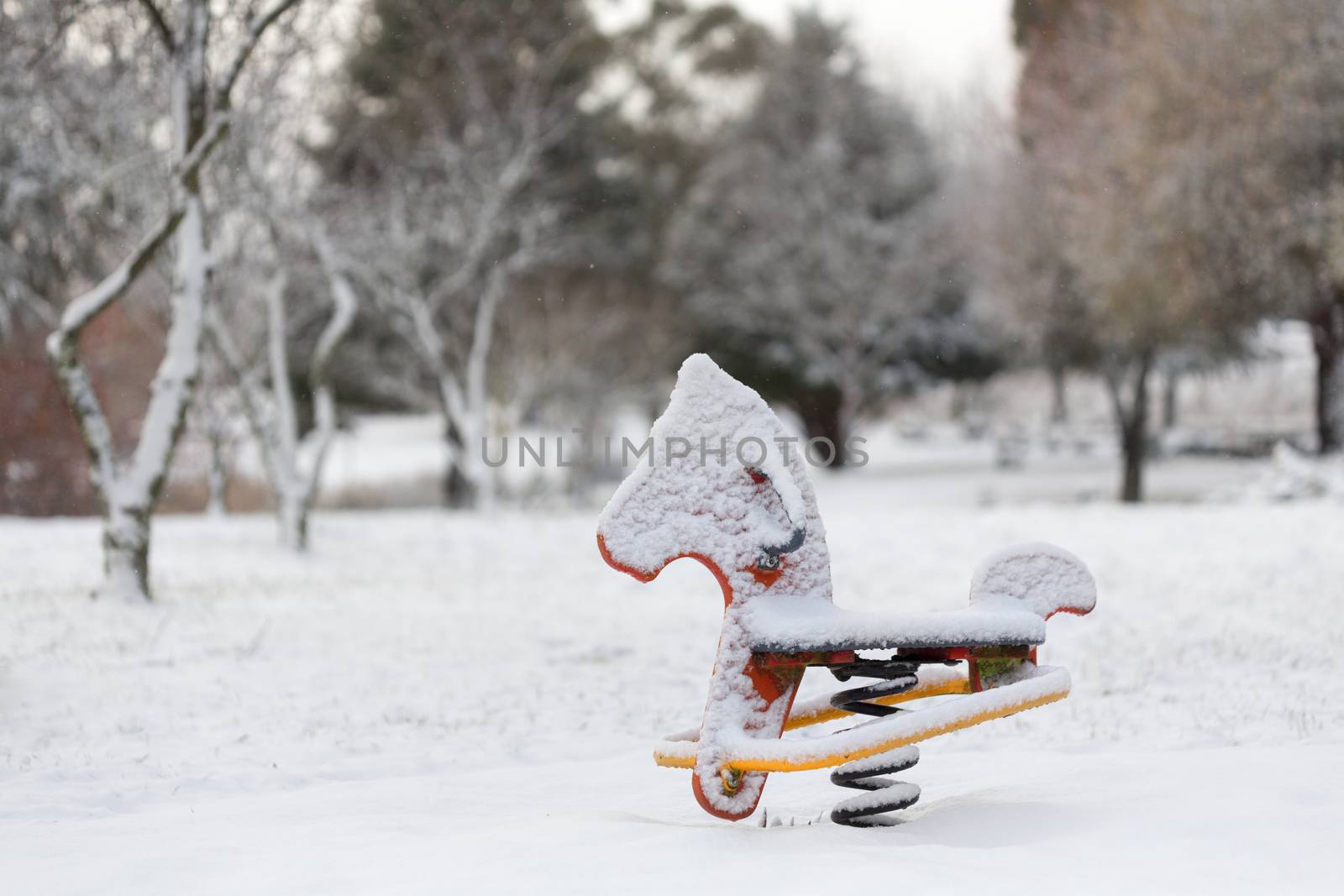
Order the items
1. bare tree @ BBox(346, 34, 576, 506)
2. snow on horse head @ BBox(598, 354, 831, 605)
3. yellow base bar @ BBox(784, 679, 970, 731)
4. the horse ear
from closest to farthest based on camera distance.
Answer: the horse ear → snow on horse head @ BBox(598, 354, 831, 605) → yellow base bar @ BBox(784, 679, 970, 731) → bare tree @ BBox(346, 34, 576, 506)

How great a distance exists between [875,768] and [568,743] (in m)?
2.50

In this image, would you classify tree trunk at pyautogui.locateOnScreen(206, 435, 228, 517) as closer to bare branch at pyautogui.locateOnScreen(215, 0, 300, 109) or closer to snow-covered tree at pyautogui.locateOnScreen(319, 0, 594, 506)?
snow-covered tree at pyautogui.locateOnScreen(319, 0, 594, 506)

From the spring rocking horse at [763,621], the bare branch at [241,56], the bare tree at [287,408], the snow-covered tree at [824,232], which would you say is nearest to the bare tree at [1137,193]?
the snow-covered tree at [824,232]

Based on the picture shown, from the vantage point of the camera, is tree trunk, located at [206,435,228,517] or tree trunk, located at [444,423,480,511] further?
tree trunk, located at [444,423,480,511]

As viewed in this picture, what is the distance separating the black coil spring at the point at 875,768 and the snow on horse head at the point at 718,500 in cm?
32

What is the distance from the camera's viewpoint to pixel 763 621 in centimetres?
390

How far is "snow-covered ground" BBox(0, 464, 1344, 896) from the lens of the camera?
3627 mm

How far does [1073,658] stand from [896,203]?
2552cm

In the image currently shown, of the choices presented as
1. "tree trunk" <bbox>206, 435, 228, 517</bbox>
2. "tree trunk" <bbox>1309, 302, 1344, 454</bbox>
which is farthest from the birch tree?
"tree trunk" <bbox>1309, 302, 1344, 454</bbox>

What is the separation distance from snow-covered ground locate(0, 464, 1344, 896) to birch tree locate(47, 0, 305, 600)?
2.46 ft

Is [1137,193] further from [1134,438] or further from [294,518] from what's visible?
[294,518]

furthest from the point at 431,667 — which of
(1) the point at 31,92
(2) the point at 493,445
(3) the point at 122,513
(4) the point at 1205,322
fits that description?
(2) the point at 493,445

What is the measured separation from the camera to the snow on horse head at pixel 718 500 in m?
3.85

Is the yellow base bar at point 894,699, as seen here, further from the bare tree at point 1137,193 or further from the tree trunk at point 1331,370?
the tree trunk at point 1331,370
